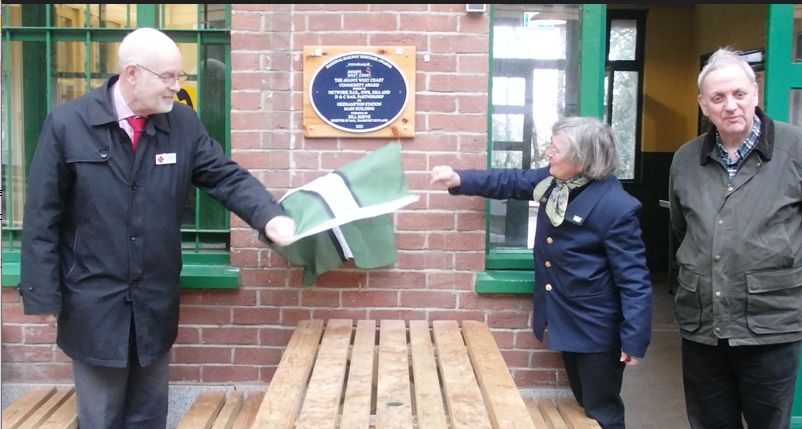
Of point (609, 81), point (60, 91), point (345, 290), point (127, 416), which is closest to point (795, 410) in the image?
point (345, 290)

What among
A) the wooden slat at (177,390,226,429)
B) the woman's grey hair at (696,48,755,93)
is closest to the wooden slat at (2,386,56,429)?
the wooden slat at (177,390,226,429)

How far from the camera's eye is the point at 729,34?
8.62 m

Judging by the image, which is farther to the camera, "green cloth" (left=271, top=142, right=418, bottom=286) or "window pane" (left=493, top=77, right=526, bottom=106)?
"window pane" (left=493, top=77, right=526, bottom=106)

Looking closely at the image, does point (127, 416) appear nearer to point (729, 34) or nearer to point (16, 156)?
point (16, 156)

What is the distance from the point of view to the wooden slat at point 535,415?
353 cm

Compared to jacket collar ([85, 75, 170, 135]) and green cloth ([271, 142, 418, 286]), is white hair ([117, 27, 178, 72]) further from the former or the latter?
green cloth ([271, 142, 418, 286])

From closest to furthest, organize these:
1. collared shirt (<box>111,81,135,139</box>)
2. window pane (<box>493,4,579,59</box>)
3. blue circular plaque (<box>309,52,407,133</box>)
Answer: collared shirt (<box>111,81,135,139</box>), blue circular plaque (<box>309,52,407,133</box>), window pane (<box>493,4,579,59</box>)

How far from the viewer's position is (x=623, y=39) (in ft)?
35.2

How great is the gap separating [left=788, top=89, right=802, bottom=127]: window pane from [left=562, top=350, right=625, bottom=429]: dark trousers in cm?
171

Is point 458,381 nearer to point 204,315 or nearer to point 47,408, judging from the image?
point 204,315

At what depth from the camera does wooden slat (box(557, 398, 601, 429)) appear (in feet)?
11.6

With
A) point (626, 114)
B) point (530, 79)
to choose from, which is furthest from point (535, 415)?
point (626, 114)

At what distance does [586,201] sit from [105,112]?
1967mm

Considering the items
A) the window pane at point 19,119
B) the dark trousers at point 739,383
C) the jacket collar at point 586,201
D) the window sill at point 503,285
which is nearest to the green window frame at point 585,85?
the window sill at point 503,285
